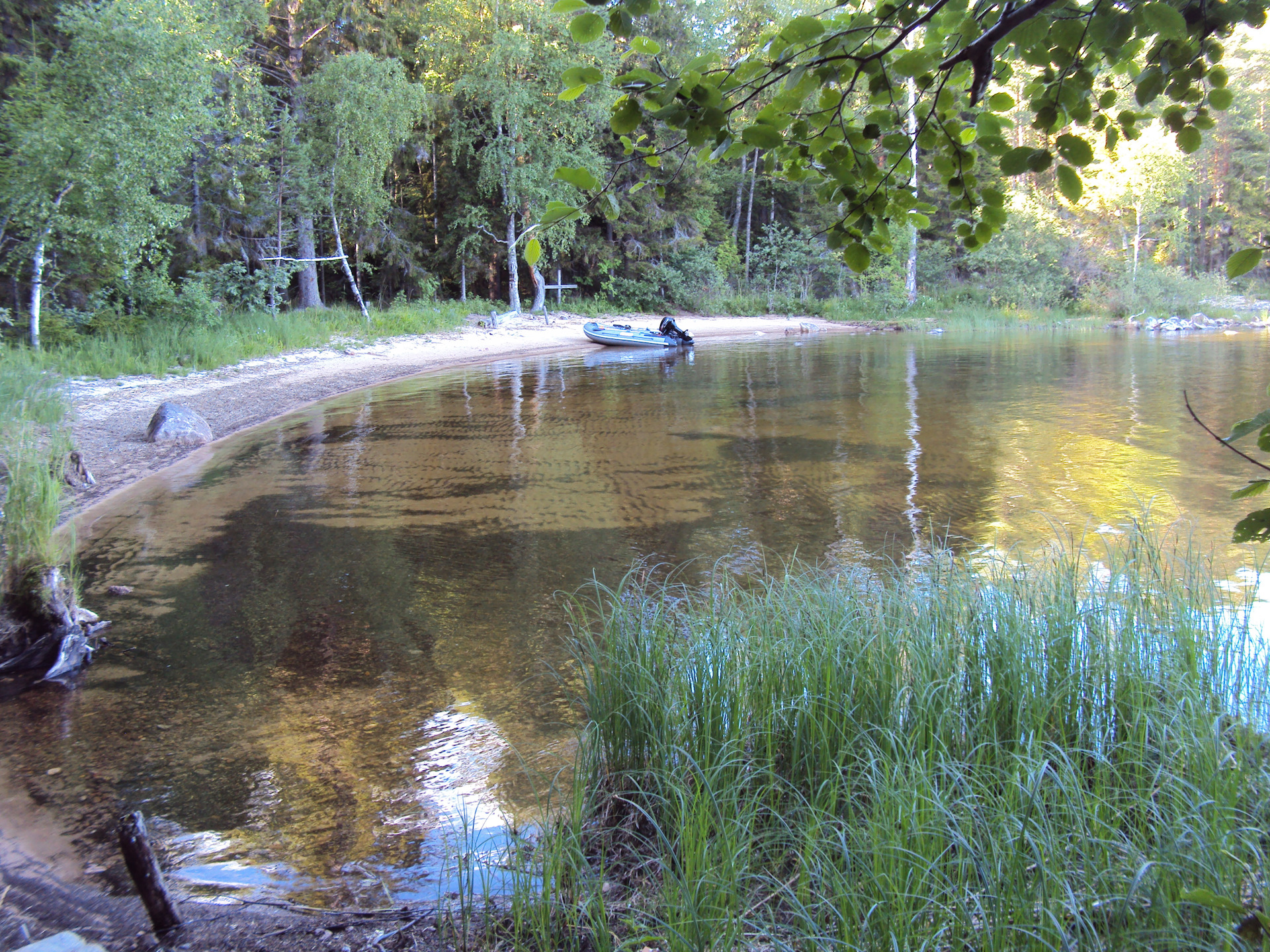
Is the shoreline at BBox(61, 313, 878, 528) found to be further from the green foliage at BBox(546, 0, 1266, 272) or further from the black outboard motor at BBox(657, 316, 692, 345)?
the green foliage at BBox(546, 0, 1266, 272)

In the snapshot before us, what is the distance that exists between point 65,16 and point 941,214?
4129 cm

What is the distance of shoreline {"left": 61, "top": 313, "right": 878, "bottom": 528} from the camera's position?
1237 cm

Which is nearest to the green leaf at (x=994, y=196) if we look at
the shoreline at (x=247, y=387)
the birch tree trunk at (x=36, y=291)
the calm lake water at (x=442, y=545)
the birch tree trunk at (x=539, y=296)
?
the calm lake water at (x=442, y=545)

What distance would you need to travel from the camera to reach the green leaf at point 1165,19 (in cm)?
216

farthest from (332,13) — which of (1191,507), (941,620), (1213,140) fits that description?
(1213,140)

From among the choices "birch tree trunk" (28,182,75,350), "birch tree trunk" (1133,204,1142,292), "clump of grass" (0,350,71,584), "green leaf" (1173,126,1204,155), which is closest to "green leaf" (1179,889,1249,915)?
"green leaf" (1173,126,1204,155)

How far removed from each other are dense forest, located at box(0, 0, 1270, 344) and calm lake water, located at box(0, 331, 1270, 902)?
3097 mm

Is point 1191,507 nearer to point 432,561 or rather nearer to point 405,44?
point 432,561

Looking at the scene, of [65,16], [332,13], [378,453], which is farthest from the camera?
[332,13]

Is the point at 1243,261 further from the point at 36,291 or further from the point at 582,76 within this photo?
the point at 36,291

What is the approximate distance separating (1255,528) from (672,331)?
92.8 ft

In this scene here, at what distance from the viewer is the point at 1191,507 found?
29.7 ft

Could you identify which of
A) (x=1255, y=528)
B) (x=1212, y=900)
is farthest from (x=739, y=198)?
(x=1212, y=900)

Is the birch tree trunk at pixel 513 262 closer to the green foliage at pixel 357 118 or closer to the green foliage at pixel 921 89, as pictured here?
the green foliage at pixel 357 118
